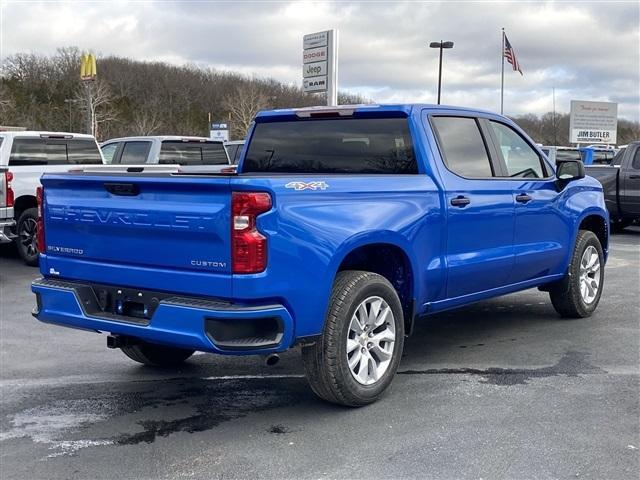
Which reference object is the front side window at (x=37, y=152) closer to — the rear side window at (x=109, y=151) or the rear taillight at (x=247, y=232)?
the rear side window at (x=109, y=151)

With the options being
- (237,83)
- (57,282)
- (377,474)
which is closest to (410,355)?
(377,474)

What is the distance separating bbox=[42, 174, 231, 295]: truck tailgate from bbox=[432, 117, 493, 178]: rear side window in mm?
2109

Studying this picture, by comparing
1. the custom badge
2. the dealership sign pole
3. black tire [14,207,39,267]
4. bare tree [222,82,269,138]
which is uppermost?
bare tree [222,82,269,138]

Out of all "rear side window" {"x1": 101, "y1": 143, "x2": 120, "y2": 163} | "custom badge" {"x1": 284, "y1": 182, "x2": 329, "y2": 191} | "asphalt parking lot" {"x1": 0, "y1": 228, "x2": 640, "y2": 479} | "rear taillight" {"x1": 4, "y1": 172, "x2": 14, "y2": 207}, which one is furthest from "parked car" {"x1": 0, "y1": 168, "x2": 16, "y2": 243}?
"custom badge" {"x1": 284, "y1": 182, "x2": 329, "y2": 191}

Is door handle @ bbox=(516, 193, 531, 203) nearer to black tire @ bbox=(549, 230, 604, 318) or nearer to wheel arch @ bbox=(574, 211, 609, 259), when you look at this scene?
black tire @ bbox=(549, 230, 604, 318)

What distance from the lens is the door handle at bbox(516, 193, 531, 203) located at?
5832 millimetres

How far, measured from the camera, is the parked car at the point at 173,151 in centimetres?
1340

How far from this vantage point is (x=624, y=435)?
410cm

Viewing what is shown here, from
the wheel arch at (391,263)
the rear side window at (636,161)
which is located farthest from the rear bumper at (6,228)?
the rear side window at (636,161)

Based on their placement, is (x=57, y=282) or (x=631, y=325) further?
(x=631, y=325)

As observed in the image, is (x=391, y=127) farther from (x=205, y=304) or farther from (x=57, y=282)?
(x=57, y=282)

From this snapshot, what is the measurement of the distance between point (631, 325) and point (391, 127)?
10.6ft

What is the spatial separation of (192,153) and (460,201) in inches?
367

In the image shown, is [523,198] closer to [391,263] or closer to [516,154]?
[516,154]
